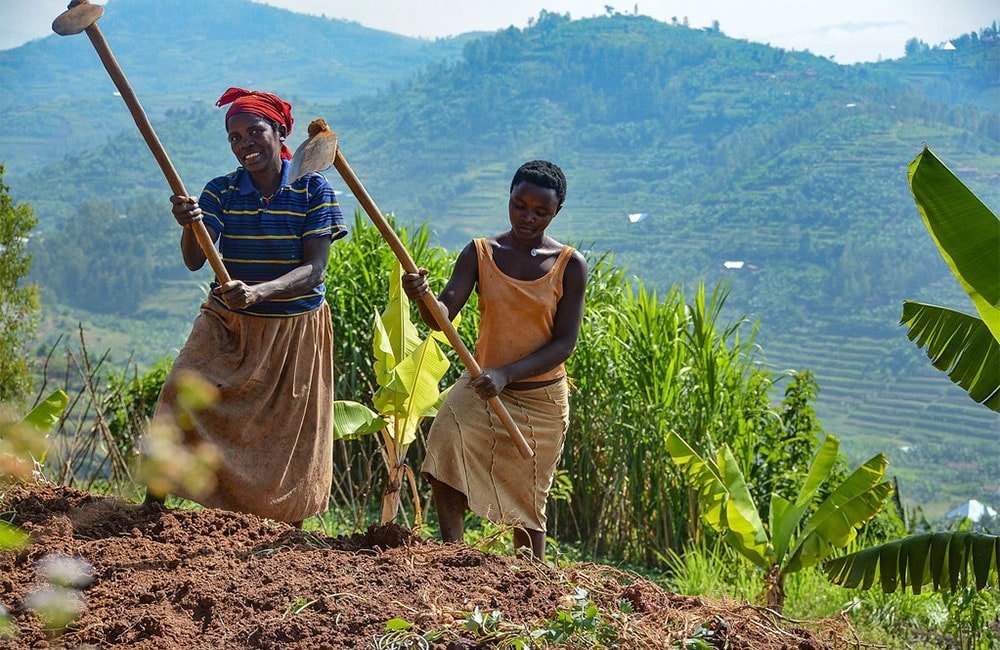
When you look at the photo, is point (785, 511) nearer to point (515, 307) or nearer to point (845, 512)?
point (845, 512)

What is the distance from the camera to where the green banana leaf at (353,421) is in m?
4.91

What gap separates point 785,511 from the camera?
16.8 feet

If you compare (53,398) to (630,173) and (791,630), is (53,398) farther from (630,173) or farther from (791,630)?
(630,173)

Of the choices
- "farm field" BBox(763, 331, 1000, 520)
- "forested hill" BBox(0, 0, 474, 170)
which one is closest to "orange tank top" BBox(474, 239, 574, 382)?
"farm field" BBox(763, 331, 1000, 520)

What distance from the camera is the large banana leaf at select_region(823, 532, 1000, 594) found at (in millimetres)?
4195

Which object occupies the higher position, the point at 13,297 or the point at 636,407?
the point at 13,297

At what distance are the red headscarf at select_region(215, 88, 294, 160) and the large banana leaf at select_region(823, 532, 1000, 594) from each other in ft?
9.46

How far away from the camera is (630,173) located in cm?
3089

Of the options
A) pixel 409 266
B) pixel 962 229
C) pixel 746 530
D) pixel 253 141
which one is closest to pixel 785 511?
pixel 746 530

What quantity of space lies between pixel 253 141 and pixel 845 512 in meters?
3.00

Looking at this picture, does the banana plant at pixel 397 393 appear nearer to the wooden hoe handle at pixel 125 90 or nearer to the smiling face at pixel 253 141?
the smiling face at pixel 253 141

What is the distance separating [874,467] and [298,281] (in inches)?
103

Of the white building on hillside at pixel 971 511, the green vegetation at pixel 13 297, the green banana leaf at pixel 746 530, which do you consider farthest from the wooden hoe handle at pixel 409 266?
the white building on hillside at pixel 971 511

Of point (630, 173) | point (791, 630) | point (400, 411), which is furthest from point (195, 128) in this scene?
point (791, 630)
